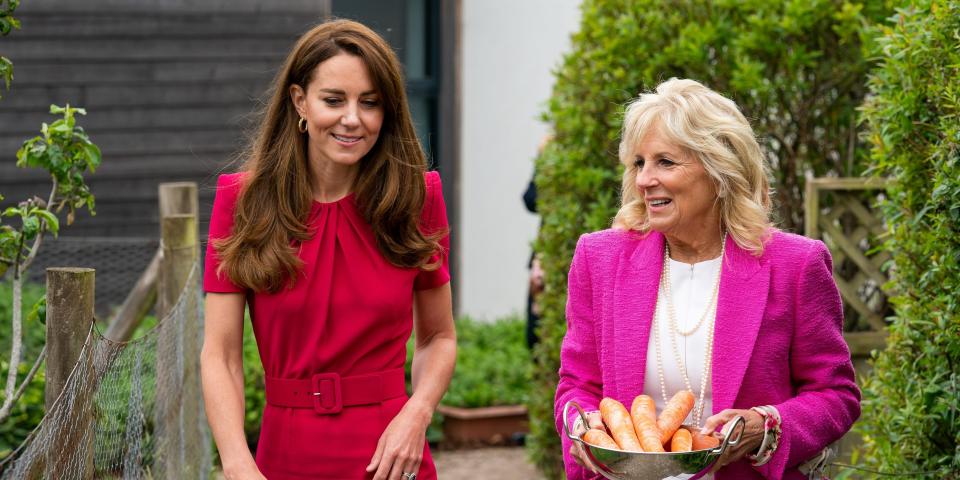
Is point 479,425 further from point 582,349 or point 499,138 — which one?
point 582,349

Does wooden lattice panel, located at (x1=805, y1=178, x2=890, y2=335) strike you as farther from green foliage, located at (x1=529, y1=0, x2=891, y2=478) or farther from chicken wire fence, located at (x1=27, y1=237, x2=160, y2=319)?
chicken wire fence, located at (x1=27, y1=237, x2=160, y2=319)

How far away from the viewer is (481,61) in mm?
11562

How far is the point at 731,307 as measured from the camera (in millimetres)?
3035

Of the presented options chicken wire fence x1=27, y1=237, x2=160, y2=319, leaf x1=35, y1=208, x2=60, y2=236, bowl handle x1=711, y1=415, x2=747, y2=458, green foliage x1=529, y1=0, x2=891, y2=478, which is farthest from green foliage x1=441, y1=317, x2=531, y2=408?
→ bowl handle x1=711, y1=415, x2=747, y2=458

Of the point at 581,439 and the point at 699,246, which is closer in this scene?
the point at 581,439

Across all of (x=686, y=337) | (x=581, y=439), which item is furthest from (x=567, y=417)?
(x=686, y=337)

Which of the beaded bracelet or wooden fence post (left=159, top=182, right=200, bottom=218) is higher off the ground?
wooden fence post (left=159, top=182, right=200, bottom=218)

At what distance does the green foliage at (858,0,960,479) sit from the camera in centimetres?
349

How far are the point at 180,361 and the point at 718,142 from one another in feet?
8.73

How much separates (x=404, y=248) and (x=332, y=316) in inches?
9.4

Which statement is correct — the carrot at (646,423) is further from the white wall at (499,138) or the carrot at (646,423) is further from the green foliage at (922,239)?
the white wall at (499,138)

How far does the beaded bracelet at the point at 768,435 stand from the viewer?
2.92m

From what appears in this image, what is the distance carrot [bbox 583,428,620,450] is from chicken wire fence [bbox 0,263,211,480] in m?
1.11

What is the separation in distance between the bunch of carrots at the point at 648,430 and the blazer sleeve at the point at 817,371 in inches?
10.0
